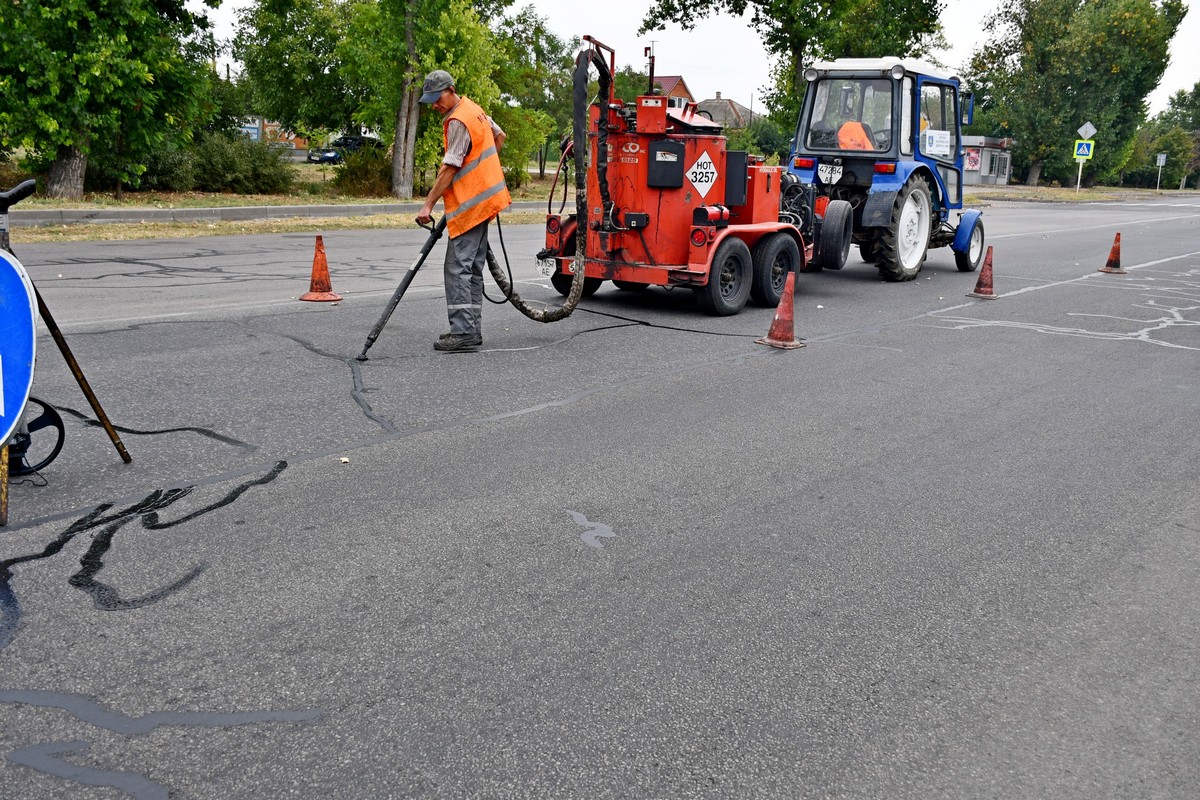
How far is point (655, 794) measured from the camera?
8.94 feet

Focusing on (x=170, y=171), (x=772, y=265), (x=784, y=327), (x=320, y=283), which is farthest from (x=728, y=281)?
(x=170, y=171)

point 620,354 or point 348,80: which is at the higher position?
point 348,80

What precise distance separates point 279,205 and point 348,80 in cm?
1155

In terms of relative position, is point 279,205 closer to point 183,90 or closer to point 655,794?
point 183,90

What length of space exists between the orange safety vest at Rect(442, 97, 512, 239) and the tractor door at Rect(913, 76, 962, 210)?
24.6 feet

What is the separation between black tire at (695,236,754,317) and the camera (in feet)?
32.6

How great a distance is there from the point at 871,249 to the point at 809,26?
Result: 2028 centimetres

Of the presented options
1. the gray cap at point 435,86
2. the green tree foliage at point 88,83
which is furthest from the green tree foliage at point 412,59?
the gray cap at point 435,86

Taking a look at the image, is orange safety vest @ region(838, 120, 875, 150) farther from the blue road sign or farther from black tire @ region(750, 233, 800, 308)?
the blue road sign

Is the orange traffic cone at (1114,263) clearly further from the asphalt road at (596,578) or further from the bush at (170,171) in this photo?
the bush at (170,171)

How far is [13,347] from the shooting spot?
4254 millimetres

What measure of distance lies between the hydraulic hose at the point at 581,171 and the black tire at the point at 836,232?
335cm

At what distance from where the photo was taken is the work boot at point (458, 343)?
8.11 metres

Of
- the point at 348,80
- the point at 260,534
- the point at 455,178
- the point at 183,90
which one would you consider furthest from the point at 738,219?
the point at 348,80
